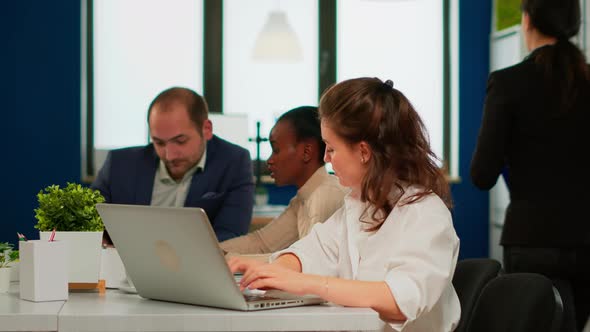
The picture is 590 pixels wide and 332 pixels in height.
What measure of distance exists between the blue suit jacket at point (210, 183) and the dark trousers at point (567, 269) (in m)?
1.10

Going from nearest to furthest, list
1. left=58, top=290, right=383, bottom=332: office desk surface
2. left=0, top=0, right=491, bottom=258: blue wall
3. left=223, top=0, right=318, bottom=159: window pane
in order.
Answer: left=58, top=290, right=383, bottom=332: office desk surface, left=0, top=0, right=491, bottom=258: blue wall, left=223, top=0, right=318, bottom=159: window pane

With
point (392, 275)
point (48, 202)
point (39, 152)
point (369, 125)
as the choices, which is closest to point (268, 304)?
point (392, 275)

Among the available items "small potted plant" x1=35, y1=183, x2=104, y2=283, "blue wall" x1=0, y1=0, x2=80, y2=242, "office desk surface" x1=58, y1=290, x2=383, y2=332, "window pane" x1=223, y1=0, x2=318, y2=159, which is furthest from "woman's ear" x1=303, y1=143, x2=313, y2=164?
"blue wall" x1=0, y1=0, x2=80, y2=242

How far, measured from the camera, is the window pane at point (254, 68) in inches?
254

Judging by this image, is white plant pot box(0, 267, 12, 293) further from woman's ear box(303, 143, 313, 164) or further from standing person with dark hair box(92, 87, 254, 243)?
standing person with dark hair box(92, 87, 254, 243)

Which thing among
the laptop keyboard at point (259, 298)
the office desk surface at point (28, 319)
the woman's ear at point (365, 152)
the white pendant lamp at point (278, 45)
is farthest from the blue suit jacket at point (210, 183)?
the white pendant lamp at point (278, 45)

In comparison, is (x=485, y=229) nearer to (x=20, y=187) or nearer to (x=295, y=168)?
(x=20, y=187)

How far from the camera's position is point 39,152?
20.3 ft

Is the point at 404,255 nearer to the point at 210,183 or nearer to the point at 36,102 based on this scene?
the point at 210,183

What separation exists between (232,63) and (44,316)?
5245 millimetres

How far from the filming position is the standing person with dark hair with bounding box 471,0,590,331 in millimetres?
2250

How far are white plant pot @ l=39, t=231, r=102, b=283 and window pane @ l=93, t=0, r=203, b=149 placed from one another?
15.4 ft

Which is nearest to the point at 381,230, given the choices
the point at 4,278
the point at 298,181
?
the point at 4,278

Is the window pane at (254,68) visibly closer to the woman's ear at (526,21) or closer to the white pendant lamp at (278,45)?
the white pendant lamp at (278,45)
